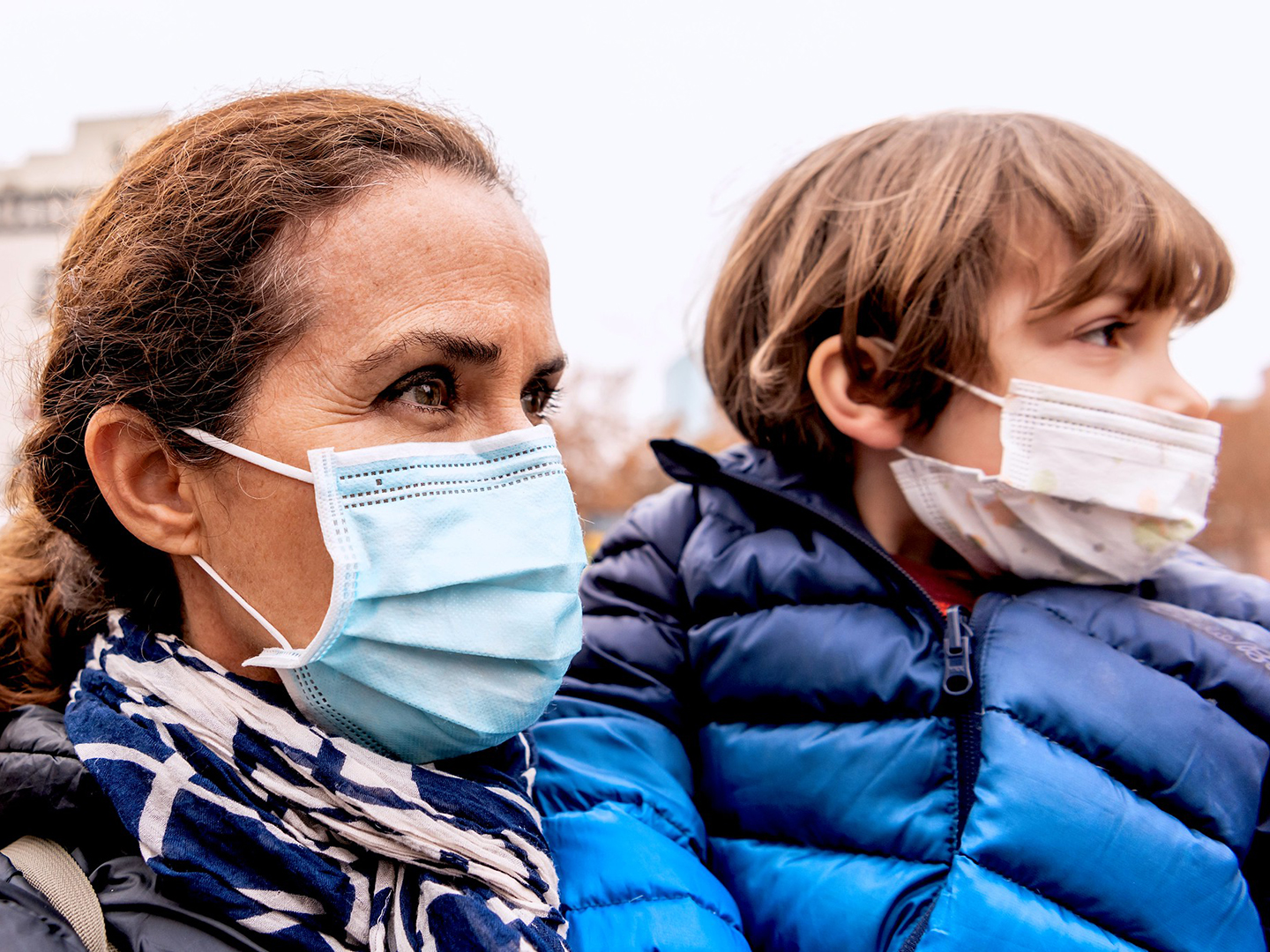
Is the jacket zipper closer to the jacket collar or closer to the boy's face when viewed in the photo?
the boy's face

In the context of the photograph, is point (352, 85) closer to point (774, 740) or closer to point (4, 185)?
point (774, 740)

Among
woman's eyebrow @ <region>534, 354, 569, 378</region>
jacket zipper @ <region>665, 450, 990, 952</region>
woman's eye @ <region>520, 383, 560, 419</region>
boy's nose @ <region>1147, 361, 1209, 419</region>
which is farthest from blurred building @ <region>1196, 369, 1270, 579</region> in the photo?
woman's eyebrow @ <region>534, 354, 569, 378</region>

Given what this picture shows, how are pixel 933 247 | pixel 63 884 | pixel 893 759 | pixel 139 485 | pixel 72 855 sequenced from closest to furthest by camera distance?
pixel 63 884, pixel 72 855, pixel 139 485, pixel 893 759, pixel 933 247

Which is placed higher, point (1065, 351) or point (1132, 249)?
point (1132, 249)

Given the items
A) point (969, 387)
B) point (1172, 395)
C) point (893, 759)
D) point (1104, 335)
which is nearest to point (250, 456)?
point (893, 759)

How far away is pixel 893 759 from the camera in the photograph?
1704 mm

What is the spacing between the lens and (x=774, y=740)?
1.84 meters

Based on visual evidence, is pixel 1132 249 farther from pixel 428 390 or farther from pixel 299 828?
pixel 299 828

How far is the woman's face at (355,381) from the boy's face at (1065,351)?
1007mm

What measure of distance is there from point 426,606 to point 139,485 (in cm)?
56

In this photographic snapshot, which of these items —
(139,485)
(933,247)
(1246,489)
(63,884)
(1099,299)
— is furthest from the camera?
(1246,489)

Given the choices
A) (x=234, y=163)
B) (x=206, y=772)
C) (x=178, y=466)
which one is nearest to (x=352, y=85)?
(x=234, y=163)

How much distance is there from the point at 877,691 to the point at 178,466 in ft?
4.37

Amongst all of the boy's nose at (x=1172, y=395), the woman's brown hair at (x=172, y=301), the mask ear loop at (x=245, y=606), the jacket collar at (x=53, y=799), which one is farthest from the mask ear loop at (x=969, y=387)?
the jacket collar at (x=53, y=799)
